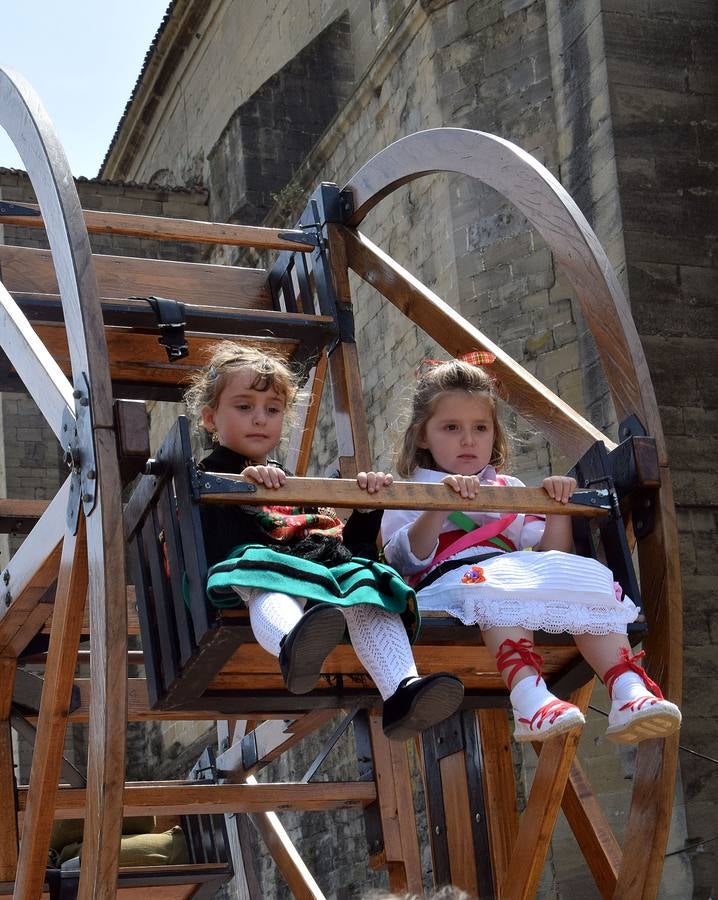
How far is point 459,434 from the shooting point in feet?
13.8

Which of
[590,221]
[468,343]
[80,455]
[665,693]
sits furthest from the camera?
[590,221]

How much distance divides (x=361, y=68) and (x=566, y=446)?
43.8 feet

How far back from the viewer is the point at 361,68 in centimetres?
1720

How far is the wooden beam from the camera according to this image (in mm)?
5371

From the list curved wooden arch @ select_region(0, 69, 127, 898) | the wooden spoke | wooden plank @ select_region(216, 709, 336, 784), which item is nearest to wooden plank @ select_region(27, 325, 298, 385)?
curved wooden arch @ select_region(0, 69, 127, 898)

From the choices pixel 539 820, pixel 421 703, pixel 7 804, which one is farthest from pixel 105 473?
pixel 7 804

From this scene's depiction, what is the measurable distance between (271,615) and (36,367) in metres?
1.20

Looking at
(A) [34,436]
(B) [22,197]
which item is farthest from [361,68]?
(A) [34,436]

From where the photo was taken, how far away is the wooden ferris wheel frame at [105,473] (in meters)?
3.41

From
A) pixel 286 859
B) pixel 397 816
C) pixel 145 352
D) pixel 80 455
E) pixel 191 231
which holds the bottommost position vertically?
pixel 286 859

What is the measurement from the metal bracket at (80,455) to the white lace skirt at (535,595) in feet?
2.91

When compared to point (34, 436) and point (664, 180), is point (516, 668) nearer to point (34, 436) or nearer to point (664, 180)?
point (664, 180)

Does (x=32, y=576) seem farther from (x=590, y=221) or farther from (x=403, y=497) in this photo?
(x=590, y=221)

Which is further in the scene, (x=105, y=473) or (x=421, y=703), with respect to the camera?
(x=105, y=473)
